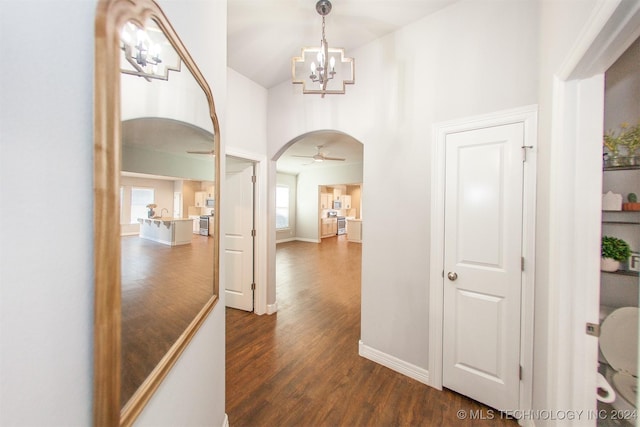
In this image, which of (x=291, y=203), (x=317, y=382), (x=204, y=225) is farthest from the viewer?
(x=291, y=203)

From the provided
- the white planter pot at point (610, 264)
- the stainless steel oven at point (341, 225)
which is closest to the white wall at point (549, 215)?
the white planter pot at point (610, 264)

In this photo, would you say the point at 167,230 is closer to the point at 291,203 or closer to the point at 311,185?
the point at 311,185

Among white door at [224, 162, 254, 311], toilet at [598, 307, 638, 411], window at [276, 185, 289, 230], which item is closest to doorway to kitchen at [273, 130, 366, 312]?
window at [276, 185, 289, 230]

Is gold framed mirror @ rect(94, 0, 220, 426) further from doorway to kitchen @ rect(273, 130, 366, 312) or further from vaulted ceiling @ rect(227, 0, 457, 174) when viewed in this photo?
doorway to kitchen @ rect(273, 130, 366, 312)

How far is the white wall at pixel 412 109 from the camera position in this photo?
1731mm

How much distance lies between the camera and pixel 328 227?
11.2 m

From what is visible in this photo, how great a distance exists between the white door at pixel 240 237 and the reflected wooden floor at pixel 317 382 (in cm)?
29

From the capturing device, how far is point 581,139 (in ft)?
3.96

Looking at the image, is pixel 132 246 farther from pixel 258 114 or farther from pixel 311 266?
pixel 311 266

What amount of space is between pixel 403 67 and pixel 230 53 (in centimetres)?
177

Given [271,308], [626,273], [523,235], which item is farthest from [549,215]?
[271,308]

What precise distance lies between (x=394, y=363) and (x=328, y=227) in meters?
9.03

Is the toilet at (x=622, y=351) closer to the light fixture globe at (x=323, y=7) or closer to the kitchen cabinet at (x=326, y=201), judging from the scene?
the light fixture globe at (x=323, y=7)

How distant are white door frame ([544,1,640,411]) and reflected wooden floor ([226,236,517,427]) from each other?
810mm
